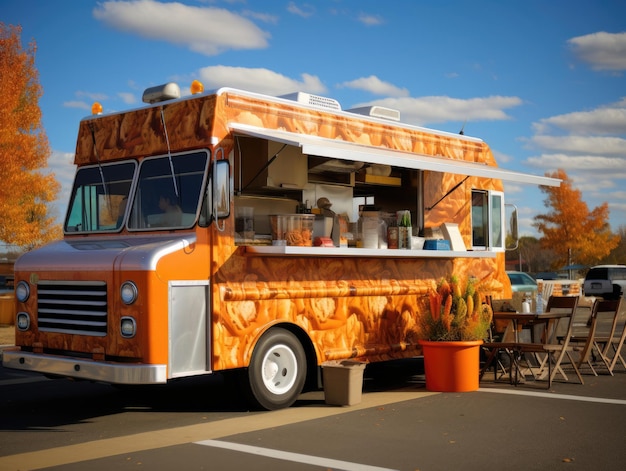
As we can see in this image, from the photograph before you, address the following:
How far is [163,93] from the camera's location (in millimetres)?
9086

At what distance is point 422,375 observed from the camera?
470 inches

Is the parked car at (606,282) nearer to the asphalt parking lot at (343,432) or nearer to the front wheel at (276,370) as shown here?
the asphalt parking lot at (343,432)

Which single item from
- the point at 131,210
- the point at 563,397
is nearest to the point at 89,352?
the point at 131,210

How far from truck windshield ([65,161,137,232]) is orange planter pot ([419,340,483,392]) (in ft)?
12.8

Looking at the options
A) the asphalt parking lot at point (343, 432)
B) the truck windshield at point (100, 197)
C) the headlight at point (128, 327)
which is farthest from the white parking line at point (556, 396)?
the truck windshield at point (100, 197)

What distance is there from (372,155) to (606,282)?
28.0m

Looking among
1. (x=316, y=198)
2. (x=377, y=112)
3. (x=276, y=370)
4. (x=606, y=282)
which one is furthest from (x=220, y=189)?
(x=606, y=282)

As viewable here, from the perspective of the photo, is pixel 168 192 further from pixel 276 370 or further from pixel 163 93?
Answer: pixel 276 370

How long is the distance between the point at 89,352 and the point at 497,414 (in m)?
4.12

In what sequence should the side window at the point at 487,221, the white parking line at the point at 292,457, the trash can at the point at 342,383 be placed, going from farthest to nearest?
1. the side window at the point at 487,221
2. the trash can at the point at 342,383
3. the white parking line at the point at 292,457

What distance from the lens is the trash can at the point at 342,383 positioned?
8859 millimetres

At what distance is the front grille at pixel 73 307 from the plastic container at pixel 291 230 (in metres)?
2.01

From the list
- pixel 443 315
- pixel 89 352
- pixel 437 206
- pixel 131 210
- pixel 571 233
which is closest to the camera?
pixel 89 352

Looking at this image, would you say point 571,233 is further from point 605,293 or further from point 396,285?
point 396,285
